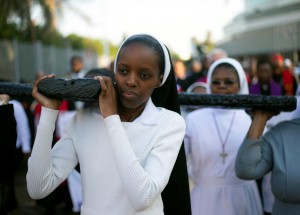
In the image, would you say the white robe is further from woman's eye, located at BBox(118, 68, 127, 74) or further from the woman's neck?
woman's eye, located at BBox(118, 68, 127, 74)

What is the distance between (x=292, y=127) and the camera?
2535 mm

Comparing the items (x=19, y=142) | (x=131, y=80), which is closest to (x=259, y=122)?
(x=131, y=80)

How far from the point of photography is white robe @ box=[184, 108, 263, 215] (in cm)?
312

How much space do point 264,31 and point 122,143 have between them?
26972mm

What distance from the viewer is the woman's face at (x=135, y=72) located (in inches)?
70.6

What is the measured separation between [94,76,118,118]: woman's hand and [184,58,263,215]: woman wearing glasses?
1.61 metres

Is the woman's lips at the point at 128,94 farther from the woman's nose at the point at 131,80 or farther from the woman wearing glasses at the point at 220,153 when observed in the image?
the woman wearing glasses at the point at 220,153

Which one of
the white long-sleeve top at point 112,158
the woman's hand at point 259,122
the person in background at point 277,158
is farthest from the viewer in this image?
the woman's hand at point 259,122

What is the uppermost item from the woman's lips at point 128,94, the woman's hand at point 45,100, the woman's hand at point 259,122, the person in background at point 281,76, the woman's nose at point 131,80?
the woman's nose at point 131,80

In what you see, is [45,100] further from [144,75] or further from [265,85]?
[265,85]

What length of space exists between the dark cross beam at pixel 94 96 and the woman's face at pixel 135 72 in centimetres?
12

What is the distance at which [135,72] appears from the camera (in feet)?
5.90

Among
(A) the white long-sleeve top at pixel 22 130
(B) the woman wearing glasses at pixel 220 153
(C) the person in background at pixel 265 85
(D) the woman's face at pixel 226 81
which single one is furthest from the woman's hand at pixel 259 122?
(C) the person in background at pixel 265 85

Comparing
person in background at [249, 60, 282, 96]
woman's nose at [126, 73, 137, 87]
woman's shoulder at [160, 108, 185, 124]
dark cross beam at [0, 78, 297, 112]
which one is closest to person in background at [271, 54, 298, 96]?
person in background at [249, 60, 282, 96]
